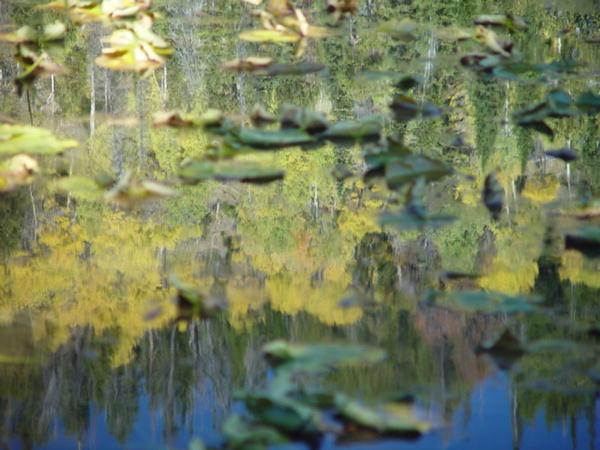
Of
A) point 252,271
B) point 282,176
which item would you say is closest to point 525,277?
point 252,271

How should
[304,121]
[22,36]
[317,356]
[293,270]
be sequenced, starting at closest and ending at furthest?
[317,356] < [293,270] < [304,121] < [22,36]

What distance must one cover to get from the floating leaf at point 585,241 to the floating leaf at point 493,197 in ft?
0.94

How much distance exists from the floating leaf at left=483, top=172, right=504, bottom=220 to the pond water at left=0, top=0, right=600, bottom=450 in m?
0.04

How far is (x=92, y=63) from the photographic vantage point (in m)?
5.36

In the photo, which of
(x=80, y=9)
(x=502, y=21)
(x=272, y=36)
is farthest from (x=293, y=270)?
(x=80, y=9)

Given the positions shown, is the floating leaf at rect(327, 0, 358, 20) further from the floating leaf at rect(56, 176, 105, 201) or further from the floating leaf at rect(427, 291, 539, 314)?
the floating leaf at rect(427, 291, 539, 314)

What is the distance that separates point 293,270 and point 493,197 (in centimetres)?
78

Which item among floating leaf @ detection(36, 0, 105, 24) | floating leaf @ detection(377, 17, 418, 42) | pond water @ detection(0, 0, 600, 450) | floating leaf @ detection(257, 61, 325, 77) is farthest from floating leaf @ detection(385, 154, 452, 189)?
floating leaf @ detection(36, 0, 105, 24)

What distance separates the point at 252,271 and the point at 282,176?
609 mm

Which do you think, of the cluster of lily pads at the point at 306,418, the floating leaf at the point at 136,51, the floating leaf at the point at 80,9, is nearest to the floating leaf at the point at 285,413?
the cluster of lily pads at the point at 306,418

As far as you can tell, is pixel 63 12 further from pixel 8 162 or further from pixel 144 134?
pixel 8 162

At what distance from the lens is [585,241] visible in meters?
2.83

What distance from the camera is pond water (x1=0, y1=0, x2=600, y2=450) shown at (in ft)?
6.51

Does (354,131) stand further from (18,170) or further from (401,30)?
(401,30)
